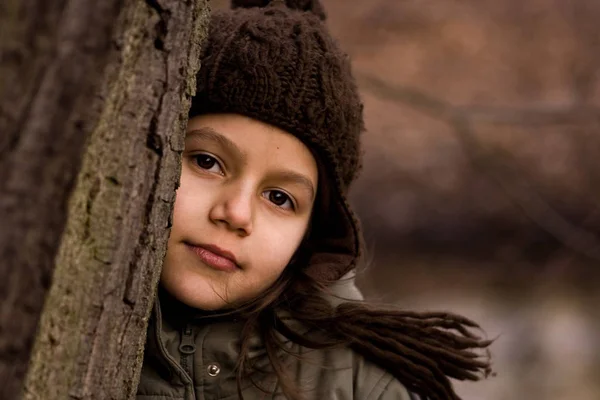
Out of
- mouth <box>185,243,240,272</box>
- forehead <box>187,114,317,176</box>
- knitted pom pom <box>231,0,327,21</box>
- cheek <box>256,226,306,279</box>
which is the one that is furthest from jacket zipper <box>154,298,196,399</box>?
knitted pom pom <box>231,0,327,21</box>

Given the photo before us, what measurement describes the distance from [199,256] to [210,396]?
1.00ft

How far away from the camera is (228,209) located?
1820mm

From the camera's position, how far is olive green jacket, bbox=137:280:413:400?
71.9 inches

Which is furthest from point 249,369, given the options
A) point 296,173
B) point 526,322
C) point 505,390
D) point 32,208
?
point 526,322

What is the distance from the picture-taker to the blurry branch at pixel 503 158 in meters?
6.09

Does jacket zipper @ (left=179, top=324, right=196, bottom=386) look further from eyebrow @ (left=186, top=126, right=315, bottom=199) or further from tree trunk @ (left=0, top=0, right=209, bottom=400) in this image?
tree trunk @ (left=0, top=0, right=209, bottom=400)

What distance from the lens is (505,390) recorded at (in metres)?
5.41

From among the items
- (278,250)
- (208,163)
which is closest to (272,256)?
(278,250)

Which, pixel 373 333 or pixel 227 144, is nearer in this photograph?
pixel 227 144

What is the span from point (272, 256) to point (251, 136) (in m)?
0.27

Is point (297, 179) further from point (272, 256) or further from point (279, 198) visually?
point (272, 256)

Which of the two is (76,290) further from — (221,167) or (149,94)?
(221,167)

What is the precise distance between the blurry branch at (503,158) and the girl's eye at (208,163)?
428 centimetres

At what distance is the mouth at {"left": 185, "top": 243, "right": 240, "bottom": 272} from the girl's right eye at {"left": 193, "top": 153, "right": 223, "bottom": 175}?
0.53 feet
